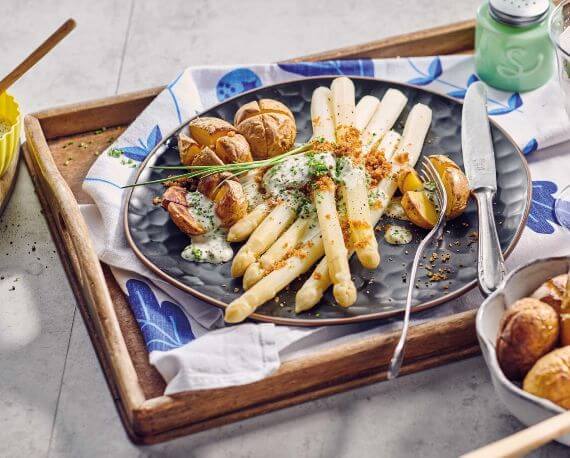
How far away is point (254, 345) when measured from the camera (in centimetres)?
177

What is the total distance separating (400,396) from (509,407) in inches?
10.9

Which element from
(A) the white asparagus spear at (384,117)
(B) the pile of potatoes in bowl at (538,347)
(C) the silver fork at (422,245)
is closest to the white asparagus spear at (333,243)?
(C) the silver fork at (422,245)

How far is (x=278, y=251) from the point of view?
1932 millimetres

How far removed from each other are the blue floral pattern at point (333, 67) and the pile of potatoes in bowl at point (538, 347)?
41.6 inches

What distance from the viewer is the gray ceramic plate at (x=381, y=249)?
1.86m

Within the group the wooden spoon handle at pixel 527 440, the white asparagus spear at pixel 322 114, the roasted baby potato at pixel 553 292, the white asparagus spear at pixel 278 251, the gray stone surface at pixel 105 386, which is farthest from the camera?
the white asparagus spear at pixel 322 114

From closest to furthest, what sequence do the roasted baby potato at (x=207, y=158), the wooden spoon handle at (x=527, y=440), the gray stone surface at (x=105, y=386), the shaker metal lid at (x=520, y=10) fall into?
the wooden spoon handle at (x=527, y=440) < the gray stone surface at (x=105, y=386) < the roasted baby potato at (x=207, y=158) < the shaker metal lid at (x=520, y=10)

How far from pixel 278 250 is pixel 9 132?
82 cm

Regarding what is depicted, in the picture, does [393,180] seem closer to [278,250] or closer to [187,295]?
[278,250]

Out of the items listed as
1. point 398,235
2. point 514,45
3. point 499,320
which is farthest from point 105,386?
point 514,45

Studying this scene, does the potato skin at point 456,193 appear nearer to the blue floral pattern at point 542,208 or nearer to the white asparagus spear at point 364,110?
the blue floral pattern at point 542,208

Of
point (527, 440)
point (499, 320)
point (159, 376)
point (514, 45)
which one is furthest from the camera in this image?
point (514, 45)

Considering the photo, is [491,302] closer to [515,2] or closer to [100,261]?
[100,261]

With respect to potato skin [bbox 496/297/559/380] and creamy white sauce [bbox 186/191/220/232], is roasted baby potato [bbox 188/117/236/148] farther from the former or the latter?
potato skin [bbox 496/297/559/380]
